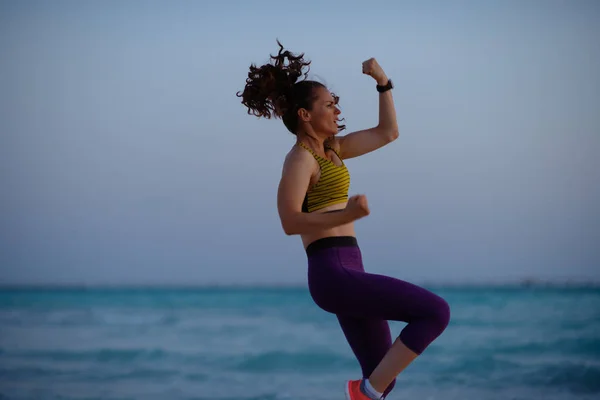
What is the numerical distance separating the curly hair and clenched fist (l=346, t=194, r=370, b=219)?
0.59 metres

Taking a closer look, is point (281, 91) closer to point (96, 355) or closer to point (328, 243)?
point (328, 243)

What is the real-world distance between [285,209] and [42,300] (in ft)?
70.9

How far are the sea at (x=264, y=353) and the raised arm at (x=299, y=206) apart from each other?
5143 millimetres

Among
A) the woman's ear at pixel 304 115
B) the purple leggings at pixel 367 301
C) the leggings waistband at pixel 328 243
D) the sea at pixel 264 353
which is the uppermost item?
the woman's ear at pixel 304 115

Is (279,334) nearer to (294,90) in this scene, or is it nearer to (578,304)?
(578,304)

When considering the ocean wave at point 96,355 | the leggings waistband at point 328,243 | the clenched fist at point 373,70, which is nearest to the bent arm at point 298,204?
the leggings waistband at point 328,243

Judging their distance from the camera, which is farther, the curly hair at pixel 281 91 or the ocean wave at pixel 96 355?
the ocean wave at pixel 96 355

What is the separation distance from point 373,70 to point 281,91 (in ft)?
1.19

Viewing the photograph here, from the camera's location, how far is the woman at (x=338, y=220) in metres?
2.94

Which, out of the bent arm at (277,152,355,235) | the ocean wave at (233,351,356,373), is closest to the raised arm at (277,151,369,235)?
the bent arm at (277,152,355,235)

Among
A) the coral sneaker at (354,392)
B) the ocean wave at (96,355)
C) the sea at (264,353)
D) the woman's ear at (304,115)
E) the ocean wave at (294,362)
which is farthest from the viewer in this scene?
the ocean wave at (96,355)

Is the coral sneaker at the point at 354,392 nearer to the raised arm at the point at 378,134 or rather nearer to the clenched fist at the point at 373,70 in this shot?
→ the raised arm at the point at 378,134

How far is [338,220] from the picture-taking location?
2832 mm

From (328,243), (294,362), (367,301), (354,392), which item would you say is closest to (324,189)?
(328,243)
